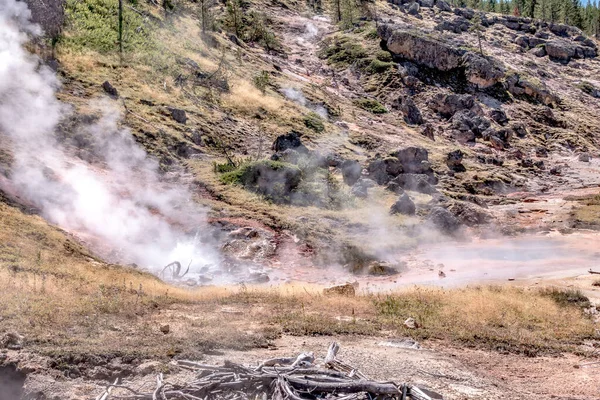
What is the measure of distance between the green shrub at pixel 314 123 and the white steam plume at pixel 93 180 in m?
15.7

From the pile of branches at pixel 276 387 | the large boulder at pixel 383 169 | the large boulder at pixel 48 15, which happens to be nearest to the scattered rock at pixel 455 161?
the large boulder at pixel 383 169

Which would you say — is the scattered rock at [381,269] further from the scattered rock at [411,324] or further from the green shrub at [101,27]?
the green shrub at [101,27]

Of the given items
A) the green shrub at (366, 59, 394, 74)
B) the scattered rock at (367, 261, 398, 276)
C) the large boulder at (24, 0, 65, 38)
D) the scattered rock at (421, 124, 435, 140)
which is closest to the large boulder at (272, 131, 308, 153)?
the scattered rock at (367, 261, 398, 276)

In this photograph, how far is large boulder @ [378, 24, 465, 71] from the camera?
57781 millimetres

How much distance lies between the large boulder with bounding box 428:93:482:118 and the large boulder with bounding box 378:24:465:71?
666cm

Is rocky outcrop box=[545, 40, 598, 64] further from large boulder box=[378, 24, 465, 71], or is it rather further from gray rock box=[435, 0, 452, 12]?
large boulder box=[378, 24, 465, 71]

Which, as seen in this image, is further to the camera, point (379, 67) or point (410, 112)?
point (379, 67)

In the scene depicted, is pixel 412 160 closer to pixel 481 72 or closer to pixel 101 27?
pixel 101 27

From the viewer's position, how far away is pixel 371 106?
51.0m

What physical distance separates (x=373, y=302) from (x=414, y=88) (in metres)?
44.4

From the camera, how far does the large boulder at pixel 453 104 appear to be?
52.5 metres

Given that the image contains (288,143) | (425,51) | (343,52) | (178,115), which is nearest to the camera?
(178,115)

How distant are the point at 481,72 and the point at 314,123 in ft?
89.2

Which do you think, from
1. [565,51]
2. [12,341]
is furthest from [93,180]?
[565,51]
